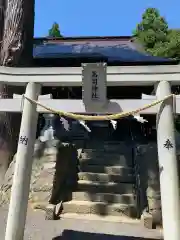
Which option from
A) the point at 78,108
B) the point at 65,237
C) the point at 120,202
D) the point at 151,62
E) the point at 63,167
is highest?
the point at 151,62

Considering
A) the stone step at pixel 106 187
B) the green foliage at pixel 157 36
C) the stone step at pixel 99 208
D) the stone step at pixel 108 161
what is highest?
the green foliage at pixel 157 36

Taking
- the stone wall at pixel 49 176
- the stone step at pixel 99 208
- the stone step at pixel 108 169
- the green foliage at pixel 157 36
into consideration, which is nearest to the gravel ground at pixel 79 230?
the stone step at pixel 99 208

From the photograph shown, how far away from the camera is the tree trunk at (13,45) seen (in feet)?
23.5

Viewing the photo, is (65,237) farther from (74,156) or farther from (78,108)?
(74,156)

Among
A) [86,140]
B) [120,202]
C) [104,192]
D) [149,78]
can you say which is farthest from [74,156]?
[149,78]

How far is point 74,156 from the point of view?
30.6 ft

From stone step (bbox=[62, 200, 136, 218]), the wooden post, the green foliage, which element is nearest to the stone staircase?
stone step (bbox=[62, 200, 136, 218])

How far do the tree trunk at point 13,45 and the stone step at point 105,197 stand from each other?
2.18 m

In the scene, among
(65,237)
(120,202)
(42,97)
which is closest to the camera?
(42,97)

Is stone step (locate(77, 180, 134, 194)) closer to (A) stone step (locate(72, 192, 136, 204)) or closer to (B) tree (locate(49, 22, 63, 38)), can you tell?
(A) stone step (locate(72, 192, 136, 204))

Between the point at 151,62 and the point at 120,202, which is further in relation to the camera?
the point at 151,62

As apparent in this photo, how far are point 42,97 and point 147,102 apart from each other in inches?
69.6

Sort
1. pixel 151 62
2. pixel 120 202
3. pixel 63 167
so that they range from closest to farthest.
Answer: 1. pixel 120 202
2. pixel 63 167
3. pixel 151 62

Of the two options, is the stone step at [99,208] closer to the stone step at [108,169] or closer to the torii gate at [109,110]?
the stone step at [108,169]
